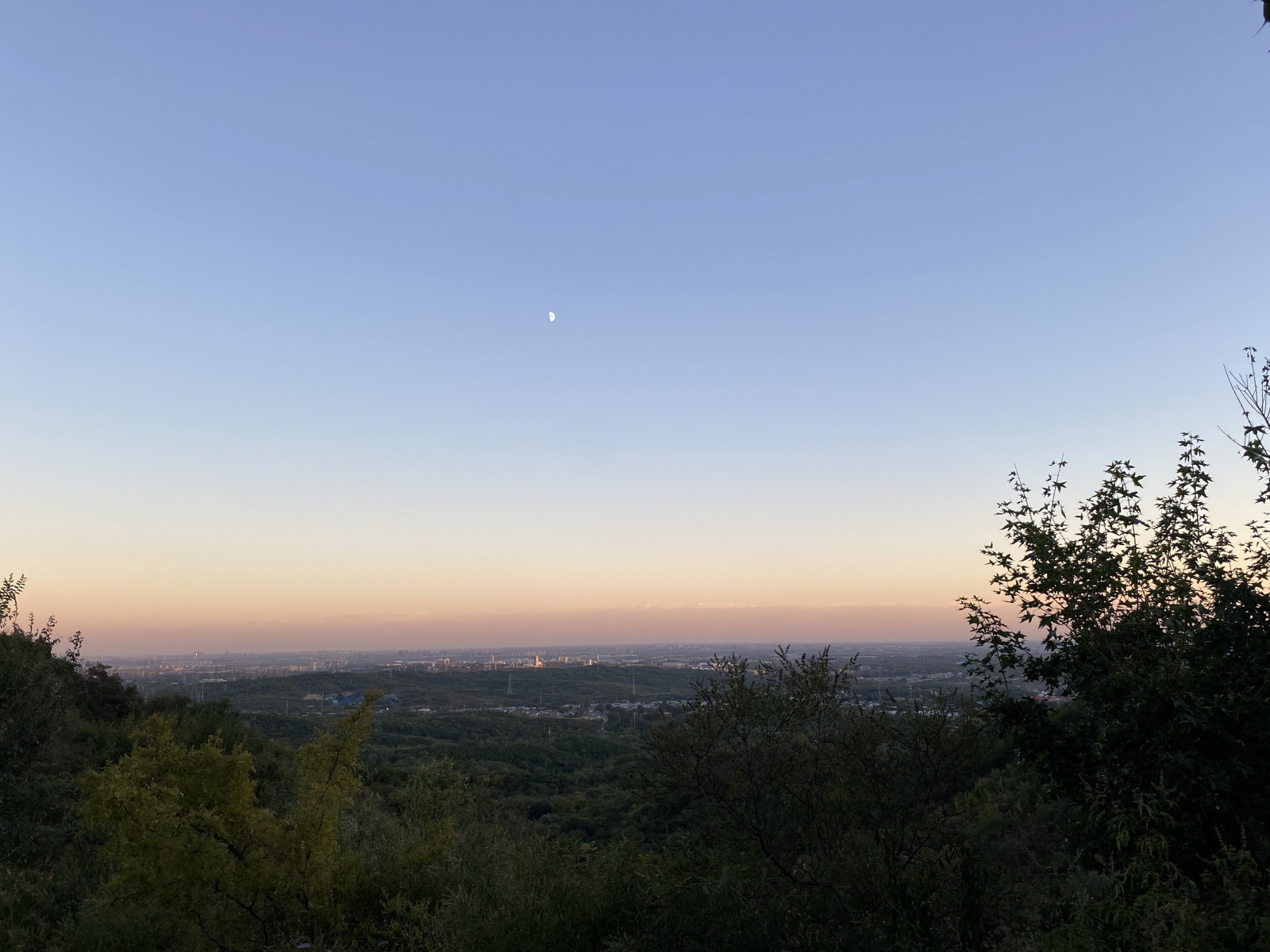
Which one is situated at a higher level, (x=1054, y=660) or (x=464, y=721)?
(x=1054, y=660)

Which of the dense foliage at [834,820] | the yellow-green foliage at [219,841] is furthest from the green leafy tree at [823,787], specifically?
the yellow-green foliage at [219,841]

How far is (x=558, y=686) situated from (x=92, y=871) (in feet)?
496

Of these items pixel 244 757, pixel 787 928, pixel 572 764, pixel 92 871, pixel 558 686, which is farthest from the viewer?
pixel 558 686

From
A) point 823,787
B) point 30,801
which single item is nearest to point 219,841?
point 30,801

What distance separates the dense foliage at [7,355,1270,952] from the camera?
800 cm

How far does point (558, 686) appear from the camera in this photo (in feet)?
533

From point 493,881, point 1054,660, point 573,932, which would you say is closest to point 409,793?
point 493,881

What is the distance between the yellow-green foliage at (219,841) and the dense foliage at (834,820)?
1.6 inches

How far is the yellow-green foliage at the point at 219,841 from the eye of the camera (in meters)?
11.1

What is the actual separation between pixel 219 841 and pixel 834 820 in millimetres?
9668

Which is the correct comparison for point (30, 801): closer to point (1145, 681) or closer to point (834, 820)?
point (834, 820)

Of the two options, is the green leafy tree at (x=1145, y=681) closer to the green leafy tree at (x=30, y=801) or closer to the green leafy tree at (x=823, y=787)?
the green leafy tree at (x=823, y=787)

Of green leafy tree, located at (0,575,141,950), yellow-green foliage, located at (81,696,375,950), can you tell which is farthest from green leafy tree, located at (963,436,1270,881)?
green leafy tree, located at (0,575,141,950)

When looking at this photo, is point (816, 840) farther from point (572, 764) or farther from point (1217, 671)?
point (572, 764)
